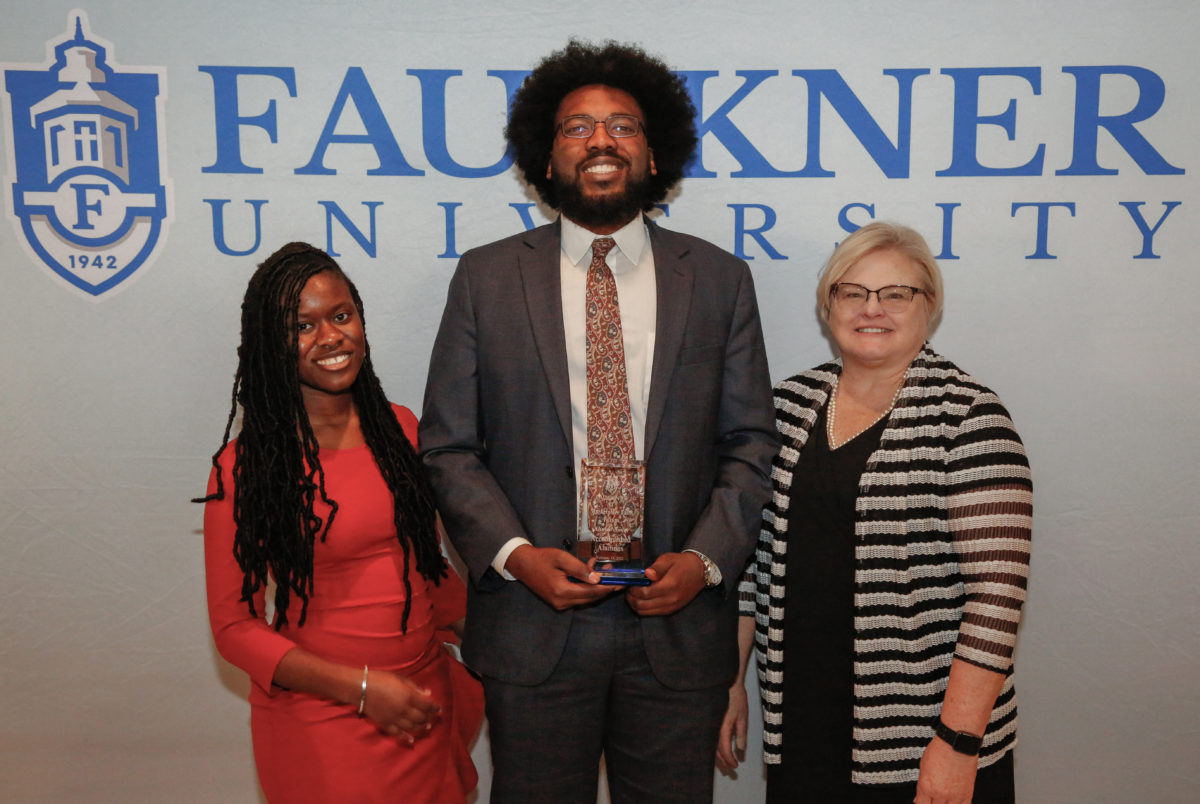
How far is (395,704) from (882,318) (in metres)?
1.37

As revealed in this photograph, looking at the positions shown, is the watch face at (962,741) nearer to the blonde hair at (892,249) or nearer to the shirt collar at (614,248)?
the blonde hair at (892,249)

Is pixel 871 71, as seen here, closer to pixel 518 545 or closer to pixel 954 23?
pixel 954 23

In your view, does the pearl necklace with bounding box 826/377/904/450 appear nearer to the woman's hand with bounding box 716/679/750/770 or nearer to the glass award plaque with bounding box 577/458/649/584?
the glass award plaque with bounding box 577/458/649/584

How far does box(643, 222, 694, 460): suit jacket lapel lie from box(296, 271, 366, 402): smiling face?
2.21ft

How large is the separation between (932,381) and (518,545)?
3.37 ft

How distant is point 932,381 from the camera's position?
202 cm

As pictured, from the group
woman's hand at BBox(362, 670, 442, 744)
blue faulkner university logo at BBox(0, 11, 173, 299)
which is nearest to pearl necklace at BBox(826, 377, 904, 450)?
woman's hand at BBox(362, 670, 442, 744)

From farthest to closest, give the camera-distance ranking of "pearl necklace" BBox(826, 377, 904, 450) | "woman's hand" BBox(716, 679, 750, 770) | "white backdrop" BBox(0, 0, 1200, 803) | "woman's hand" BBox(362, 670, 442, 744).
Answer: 1. "white backdrop" BBox(0, 0, 1200, 803)
2. "woman's hand" BBox(716, 679, 750, 770)
3. "pearl necklace" BBox(826, 377, 904, 450)
4. "woman's hand" BBox(362, 670, 442, 744)

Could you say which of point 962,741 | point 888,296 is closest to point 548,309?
point 888,296

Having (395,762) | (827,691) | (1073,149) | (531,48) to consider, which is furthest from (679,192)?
(395,762)

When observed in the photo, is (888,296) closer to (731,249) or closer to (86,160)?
(731,249)

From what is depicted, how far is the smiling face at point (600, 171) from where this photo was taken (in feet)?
6.69

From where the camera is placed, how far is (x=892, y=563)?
1.94m

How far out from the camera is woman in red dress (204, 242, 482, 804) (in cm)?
180
